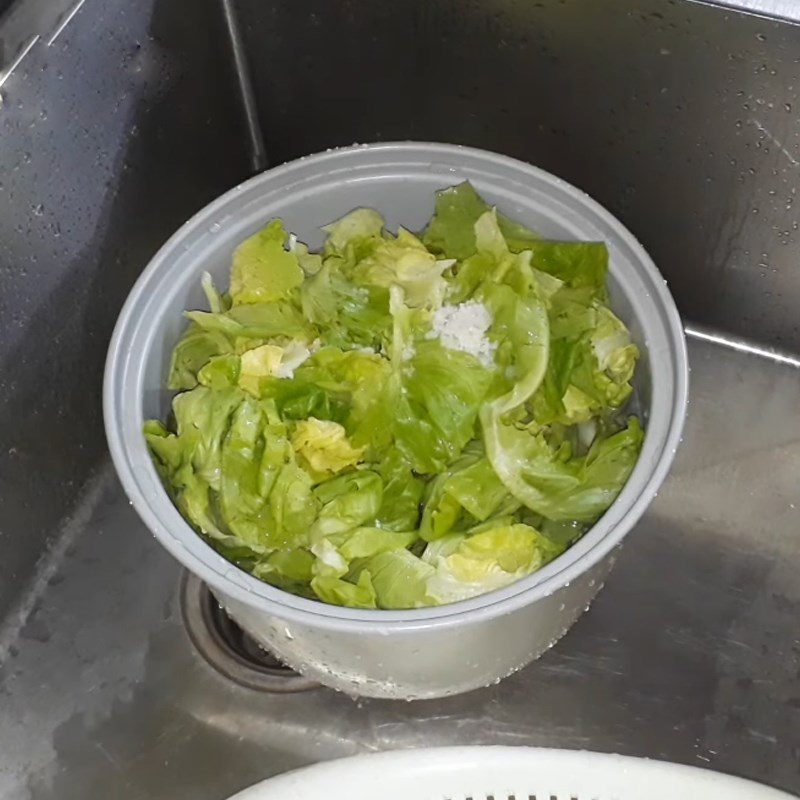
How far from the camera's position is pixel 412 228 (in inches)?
35.5

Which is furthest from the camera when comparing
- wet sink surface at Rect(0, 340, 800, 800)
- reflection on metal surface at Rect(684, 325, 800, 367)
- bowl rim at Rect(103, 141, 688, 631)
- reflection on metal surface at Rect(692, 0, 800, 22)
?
reflection on metal surface at Rect(684, 325, 800, 367)

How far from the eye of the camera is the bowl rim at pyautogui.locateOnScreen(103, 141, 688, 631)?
66cm

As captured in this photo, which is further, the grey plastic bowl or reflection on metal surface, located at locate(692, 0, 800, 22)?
reflection on metal surface, located at locate(692, 0, 800, 22)

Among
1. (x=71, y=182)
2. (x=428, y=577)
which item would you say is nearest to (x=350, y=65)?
(x=71, y=182)

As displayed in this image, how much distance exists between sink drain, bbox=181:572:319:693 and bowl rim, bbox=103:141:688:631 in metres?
0.23

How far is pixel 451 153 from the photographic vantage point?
829 millimetres

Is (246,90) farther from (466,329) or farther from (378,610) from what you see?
(378,610)

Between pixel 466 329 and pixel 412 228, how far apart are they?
6.3 inches

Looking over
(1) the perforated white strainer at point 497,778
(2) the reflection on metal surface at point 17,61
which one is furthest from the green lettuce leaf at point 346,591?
(2) the reflection on metal surface at point 17,61

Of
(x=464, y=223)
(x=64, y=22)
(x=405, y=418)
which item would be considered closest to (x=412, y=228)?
(x=464, y=223)

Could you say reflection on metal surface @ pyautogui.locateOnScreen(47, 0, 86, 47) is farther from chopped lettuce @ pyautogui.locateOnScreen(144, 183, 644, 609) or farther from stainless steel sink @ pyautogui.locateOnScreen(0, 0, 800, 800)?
chopped lettuce @ pyautogui.locateOnScreen(144, 183, 644, 609)

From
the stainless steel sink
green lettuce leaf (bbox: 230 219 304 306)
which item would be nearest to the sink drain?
the stainless steel sink

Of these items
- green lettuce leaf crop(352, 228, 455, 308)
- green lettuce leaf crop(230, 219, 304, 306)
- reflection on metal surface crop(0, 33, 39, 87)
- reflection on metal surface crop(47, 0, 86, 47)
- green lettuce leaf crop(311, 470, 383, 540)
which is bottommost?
green lettuce leaf crop(311, 470, 383, 540)

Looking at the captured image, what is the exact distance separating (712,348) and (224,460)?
541 mm
